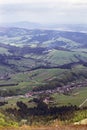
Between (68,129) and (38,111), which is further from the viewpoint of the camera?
(38,111)

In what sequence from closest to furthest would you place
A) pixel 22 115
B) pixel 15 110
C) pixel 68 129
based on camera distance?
1. pixel 68 129
2. pixel 22 115
3. pixel 15 110

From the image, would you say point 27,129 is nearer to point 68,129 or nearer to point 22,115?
point 68,129

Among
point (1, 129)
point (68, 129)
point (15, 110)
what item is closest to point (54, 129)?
point (68, 129)

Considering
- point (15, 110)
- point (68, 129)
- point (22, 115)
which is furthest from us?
point (15, 110)

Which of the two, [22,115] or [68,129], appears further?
[22,115]

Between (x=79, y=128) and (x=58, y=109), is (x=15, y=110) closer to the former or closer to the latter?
(x=58, y=109)

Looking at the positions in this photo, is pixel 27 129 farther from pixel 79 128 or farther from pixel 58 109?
pixel 58 109

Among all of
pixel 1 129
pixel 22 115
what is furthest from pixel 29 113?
pixel 1 129

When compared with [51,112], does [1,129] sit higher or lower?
higher

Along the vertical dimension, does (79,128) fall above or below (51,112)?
above
